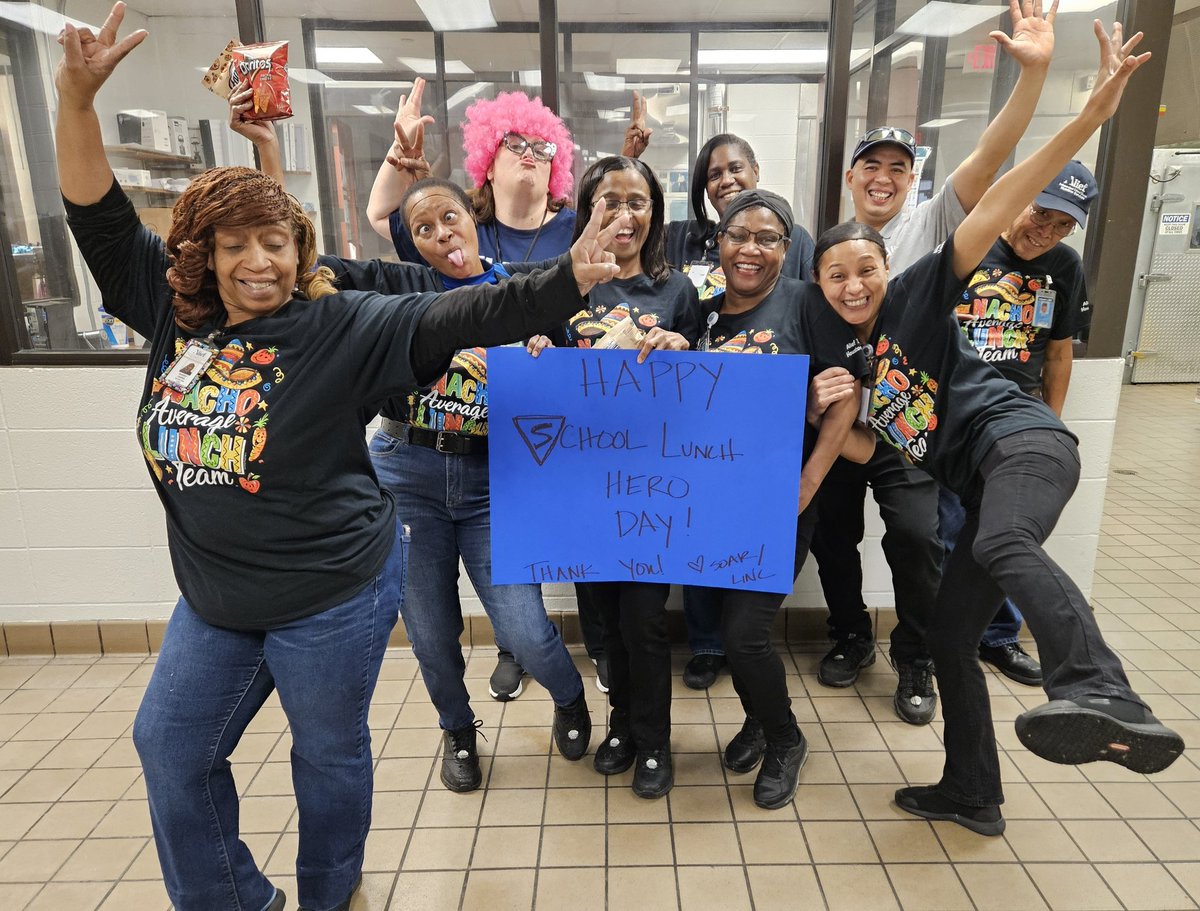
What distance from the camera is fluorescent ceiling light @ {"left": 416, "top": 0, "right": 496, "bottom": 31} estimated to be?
3201 millimetres

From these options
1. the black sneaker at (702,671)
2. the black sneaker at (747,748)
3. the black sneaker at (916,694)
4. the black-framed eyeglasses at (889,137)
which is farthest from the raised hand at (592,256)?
the black sneaker at (916,694)

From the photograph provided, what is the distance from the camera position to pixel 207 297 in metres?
1.49

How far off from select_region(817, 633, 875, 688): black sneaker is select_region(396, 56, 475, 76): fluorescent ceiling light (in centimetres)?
280

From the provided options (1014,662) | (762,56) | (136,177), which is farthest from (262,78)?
(1014,662)

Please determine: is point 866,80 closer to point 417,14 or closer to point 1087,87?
point 1087,87

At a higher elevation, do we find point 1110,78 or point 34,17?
point 34,17

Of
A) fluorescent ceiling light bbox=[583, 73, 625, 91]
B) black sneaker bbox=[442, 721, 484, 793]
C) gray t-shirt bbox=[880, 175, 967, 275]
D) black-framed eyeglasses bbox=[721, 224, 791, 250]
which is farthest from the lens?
fluorescent ceiling light bbox=[583, 73, 625, 91]

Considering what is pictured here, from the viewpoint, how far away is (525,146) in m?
2.40

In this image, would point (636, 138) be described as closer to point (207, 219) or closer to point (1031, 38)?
point (1031, 38)

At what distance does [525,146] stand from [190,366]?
53.4 inches

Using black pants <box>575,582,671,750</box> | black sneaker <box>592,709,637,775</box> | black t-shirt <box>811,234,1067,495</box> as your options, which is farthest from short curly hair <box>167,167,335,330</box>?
black sneaker <box>592,709,637,775</box>

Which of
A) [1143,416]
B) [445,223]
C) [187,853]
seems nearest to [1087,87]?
[445,223]

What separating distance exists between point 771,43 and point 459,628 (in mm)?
2964

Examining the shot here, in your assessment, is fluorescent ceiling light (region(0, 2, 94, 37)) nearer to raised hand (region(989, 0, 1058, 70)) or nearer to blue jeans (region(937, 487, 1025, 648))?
raised hand (region(989, 0, 1058, 70))
